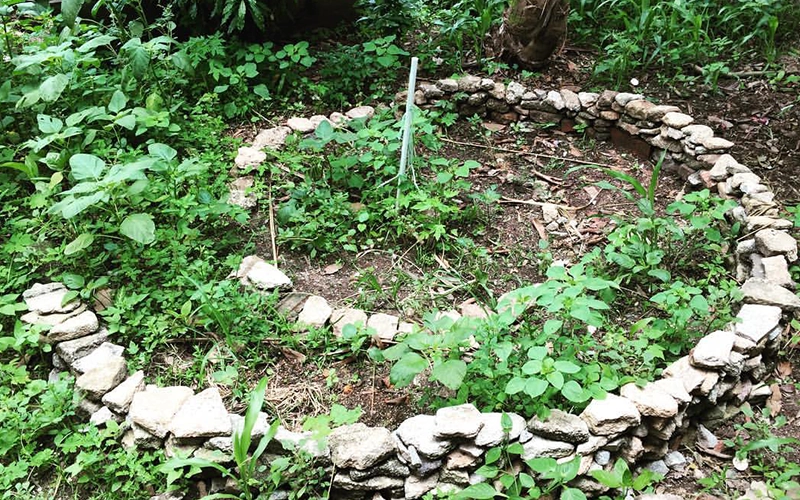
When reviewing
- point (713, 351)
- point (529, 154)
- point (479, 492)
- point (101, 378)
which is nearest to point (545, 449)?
point (479, 492)

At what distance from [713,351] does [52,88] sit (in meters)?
3.52

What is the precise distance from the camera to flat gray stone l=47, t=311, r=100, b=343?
298 centimetres

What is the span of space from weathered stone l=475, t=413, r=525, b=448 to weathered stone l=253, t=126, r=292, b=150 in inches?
90.2

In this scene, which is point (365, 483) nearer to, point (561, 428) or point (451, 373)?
point (451, 373)

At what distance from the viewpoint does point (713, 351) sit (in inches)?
111

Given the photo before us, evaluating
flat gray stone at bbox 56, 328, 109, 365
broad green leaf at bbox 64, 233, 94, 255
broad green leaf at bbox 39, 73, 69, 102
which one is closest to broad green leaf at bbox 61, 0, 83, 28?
broad green leaf at bbox 39, 73, 69, 102

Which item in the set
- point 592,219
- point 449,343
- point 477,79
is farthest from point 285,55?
point 449,343

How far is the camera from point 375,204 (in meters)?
3.80

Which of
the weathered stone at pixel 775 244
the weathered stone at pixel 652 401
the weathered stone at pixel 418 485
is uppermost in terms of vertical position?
the weathered stone at pixel 775 244

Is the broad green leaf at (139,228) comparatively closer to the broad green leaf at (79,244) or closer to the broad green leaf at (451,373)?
the broad green leaf at (79,244)

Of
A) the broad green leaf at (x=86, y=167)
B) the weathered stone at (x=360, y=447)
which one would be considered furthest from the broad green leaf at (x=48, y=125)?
the weathered stone at (x=360, y=447)

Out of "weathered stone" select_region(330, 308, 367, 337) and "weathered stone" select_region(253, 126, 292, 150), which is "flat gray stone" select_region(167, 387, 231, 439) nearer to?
"weathered stone" select_region(330, 308, 367, 337)

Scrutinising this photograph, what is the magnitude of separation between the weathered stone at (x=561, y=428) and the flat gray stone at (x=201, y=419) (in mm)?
1167

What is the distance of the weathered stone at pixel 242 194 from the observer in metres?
3.82
